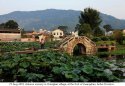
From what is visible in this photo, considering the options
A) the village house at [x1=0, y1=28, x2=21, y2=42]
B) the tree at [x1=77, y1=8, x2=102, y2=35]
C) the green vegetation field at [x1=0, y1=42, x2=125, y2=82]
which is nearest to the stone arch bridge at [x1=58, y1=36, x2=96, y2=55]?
the tree at [x1=77, y1=8, x2=102, y2=35]

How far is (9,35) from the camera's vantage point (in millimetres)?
47281

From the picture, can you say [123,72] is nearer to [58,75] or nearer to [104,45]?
[58,75]

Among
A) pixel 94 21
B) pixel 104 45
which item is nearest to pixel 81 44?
pixel 104 45

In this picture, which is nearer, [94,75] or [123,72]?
[94,75]

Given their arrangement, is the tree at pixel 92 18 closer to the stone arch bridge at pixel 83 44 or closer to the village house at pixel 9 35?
the village house at pixel 9 35

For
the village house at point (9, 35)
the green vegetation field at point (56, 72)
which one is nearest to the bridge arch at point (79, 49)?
the green vegetation field at point (56, 72)

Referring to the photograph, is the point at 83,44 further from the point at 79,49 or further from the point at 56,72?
the point at 56,72

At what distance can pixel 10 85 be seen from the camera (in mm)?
5441

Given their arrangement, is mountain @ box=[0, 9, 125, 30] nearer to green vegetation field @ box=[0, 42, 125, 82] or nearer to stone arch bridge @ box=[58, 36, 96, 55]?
stone arch bridge @ box=[58, 36, 96, 55]

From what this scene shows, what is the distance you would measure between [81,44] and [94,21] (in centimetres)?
1777

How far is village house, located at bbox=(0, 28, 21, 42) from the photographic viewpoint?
4604cm

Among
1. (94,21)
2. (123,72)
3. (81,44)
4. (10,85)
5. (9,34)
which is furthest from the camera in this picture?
(9,34)

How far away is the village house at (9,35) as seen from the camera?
151ft

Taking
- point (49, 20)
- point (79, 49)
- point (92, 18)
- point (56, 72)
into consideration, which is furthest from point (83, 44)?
point (49, 20)
